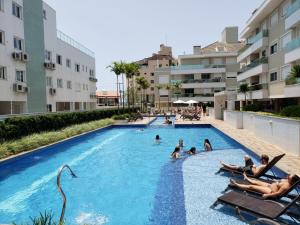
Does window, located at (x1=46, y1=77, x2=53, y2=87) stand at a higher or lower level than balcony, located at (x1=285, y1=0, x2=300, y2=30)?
lower

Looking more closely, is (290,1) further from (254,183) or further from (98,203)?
(98,203)

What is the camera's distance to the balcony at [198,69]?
221 feet

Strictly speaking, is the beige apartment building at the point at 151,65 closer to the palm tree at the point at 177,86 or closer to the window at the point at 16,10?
the palm tree at the point at 177,86

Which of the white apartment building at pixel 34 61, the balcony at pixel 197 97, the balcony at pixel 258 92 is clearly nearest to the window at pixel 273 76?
the balcony at pixel 258 92

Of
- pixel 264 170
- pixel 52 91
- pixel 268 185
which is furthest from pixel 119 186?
pixel 52 91

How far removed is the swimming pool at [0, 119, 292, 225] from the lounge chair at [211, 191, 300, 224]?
444 millimetres

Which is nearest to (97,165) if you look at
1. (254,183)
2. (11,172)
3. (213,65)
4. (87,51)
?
(11,172)

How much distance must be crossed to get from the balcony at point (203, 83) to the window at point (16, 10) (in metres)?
47.6

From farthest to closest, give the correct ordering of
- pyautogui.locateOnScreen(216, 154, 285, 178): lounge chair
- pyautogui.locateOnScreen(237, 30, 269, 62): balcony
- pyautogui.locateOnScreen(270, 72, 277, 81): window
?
pyautogui.locateOnScreen(237, 30, 269, 62): balcony → pyautogui.locateOnScreen(270, 72, 277, 81): window → pyautogui.locateOnScreen(216, 154, 285, 178): lounge chair

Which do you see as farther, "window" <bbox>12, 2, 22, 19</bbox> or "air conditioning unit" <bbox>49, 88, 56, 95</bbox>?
Result: "air conditioning unit" <bbox>49, 88, 56, 95</bbox>

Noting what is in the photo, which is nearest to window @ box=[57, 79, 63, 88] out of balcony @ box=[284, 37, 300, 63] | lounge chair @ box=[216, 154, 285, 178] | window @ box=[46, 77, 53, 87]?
window @ box=[46, 77, 53, 87]

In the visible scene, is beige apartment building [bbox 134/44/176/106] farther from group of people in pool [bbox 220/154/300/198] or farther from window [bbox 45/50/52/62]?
group of people in pool [bbox 220/154/300/198]

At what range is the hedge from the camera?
53.7 ft

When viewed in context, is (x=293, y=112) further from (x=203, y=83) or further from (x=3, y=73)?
(x=203, y=83)
